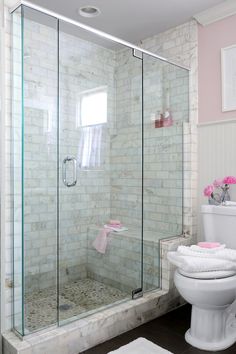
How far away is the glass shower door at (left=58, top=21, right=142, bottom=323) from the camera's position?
2666 mm

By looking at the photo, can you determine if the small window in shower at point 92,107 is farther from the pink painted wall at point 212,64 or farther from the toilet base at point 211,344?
the toilet base at point 211,344

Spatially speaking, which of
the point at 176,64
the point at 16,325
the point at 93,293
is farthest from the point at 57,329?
the point at 176,64

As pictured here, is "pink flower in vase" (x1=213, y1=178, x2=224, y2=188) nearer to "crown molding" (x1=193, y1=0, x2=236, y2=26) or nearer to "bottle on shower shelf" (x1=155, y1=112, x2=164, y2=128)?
"bottle on shower shelf" (x1=155, y1=112, x2=164, y2=128)

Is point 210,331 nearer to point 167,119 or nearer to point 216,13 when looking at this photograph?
point 167,119

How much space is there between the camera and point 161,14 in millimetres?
2895

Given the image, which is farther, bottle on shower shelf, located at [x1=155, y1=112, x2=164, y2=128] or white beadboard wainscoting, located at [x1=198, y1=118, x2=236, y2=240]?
bottle on shower shelf, located at [x1=155, y1=112, x2=164, y2=128]

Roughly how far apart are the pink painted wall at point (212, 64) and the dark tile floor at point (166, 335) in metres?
1.75

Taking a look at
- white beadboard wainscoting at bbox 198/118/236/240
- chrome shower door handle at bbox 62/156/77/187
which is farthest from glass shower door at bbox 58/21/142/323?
white beadboard wainscoting at bbox 198/118/236/240

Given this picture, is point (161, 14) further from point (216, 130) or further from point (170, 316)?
point (170, 316)

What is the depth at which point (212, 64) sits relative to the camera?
9.51ft

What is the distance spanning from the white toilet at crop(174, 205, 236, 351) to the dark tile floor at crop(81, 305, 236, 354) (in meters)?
0.06

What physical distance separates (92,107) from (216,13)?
1.37 m

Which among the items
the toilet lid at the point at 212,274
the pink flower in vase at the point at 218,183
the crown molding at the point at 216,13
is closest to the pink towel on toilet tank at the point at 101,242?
the toilet lid at the point at 212,274

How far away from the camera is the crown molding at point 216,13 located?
8.82 ft
